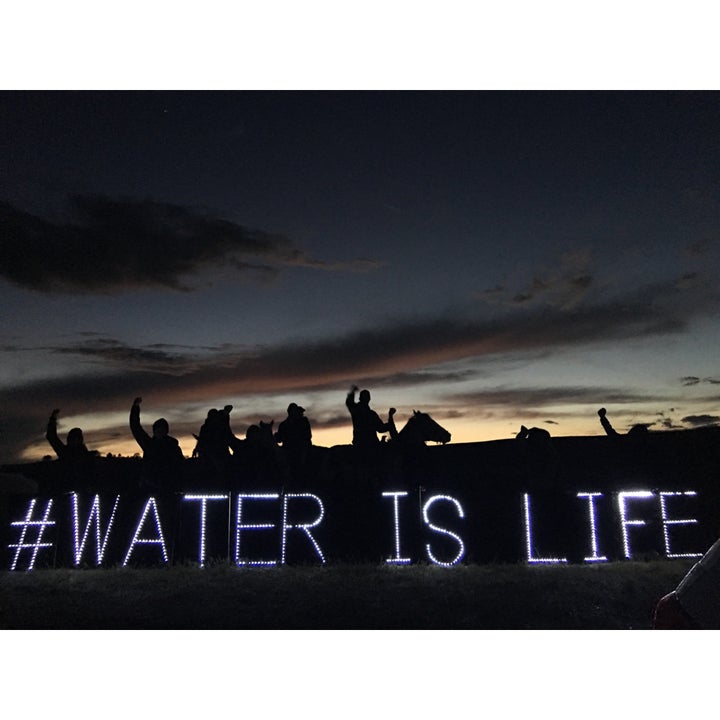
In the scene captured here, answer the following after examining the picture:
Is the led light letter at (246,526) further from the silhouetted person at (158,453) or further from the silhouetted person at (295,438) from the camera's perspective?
the silhouetted person at (158,453)

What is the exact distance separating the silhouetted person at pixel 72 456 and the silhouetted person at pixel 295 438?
2.13 meters

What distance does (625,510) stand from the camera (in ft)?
20.0

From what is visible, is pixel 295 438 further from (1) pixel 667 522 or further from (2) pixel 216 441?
(1) pixel 667 522

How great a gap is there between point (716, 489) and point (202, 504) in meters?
5.09

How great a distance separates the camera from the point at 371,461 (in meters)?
6.66

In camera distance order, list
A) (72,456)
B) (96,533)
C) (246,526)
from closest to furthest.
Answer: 1. (246,526)
2. (96,533)
3. (72,456)

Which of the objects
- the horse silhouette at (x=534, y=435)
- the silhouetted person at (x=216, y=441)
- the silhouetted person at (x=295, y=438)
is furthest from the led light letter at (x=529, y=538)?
the silhouetted person at (x=216, y=441)

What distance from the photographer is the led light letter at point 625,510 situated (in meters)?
6.06

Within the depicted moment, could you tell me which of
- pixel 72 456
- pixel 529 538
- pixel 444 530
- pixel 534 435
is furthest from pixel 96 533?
pixel 534 435

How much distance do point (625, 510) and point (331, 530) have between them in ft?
9.26

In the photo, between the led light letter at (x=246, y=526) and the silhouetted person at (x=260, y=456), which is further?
the silhouetted person at (x=260, y=456)

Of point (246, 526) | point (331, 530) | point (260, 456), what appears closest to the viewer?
point (246, 526)

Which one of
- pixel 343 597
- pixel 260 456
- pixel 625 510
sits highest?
pixel 260 456

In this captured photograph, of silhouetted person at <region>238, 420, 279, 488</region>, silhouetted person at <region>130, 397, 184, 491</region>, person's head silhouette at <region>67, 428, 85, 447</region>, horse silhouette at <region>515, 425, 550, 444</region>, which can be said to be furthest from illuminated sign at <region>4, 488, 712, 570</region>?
person's head silhouette at <region>67, 428, 85, 447</region>
